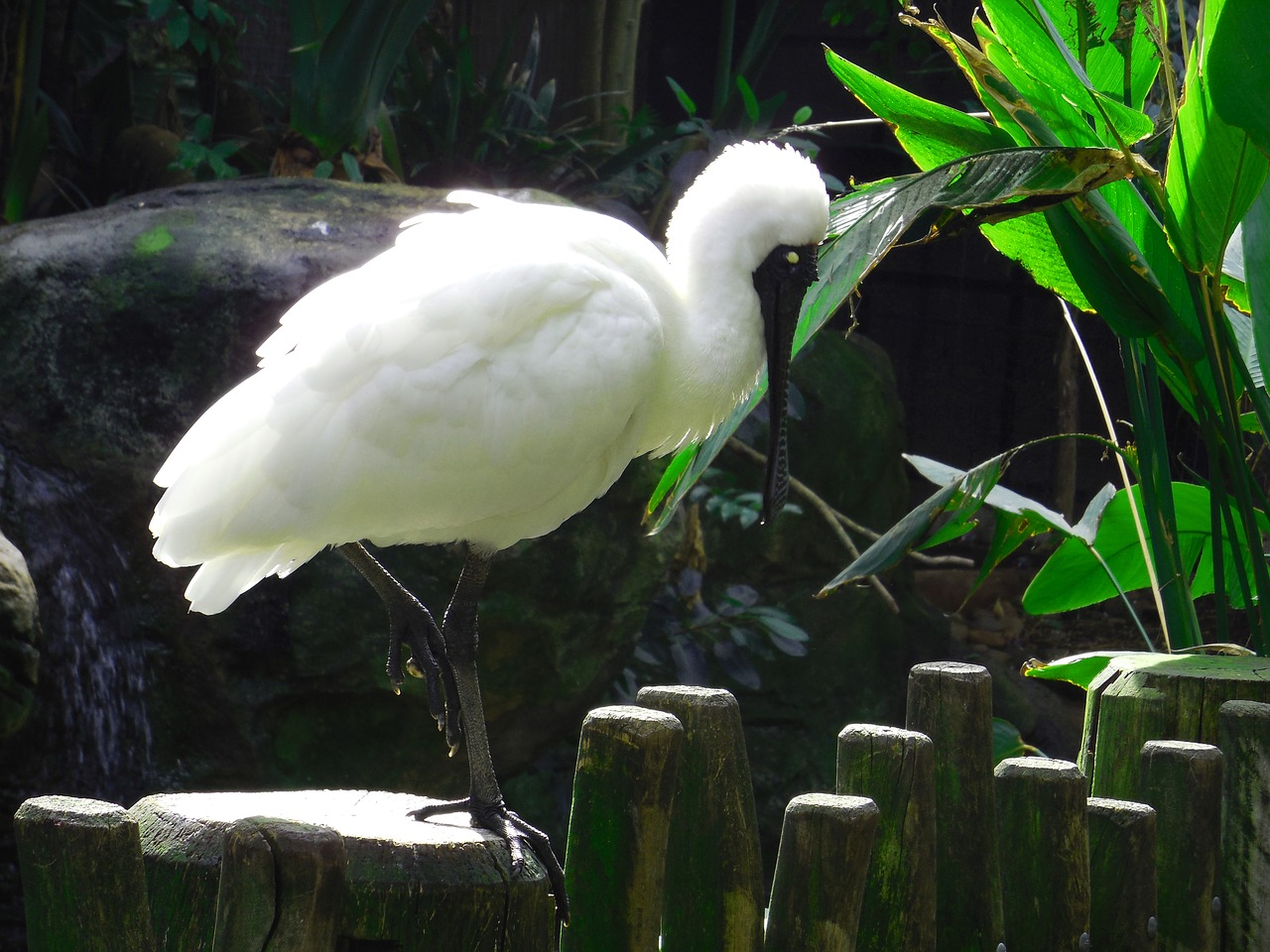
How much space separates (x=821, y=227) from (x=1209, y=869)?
4.66ft

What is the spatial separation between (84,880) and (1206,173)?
236 centimetres

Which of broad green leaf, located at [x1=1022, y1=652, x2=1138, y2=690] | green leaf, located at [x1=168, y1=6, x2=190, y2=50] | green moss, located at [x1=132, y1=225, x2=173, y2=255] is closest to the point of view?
broad green leaf, located at [x1=1022, y1=652, x2=1138, y2=690]

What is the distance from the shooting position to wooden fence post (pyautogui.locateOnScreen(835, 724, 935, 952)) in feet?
6.97

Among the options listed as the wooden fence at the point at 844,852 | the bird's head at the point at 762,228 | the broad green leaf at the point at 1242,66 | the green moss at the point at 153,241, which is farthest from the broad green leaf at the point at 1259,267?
the green moss at the point at 153,241

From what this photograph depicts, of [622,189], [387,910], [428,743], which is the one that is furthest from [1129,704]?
[622,189]

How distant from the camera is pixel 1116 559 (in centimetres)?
355

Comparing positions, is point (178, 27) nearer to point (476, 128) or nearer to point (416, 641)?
point (476, 128)

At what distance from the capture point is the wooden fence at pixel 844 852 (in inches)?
76.8

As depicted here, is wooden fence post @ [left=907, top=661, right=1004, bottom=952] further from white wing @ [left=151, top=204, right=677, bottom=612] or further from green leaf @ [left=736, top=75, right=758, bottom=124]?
green leaf @ [left=736, top=75, right=758, bottom=124]

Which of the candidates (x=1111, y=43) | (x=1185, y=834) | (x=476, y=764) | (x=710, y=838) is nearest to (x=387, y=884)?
(x=710, y=838)

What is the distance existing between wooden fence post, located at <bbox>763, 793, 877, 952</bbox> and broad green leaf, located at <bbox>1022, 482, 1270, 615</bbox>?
1.69m

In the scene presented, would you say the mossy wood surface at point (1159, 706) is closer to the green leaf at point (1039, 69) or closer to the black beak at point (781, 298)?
the black beak at point (781, 298)

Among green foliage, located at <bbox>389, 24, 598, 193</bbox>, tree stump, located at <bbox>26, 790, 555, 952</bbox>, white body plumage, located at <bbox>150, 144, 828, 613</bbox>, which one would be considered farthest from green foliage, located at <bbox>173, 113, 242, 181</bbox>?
tree stump, located at <bbox>26, 790, 555, 952</bbox>

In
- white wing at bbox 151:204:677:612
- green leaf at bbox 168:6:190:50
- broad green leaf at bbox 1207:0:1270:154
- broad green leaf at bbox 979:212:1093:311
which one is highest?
green leaf at bbox 168:6:190:50
